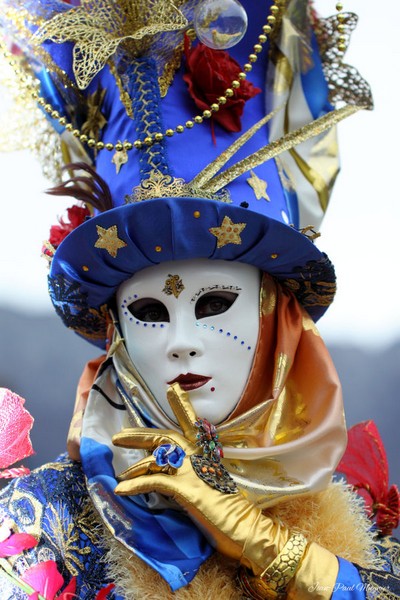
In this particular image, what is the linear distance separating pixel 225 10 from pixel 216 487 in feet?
3.90

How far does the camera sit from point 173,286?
1.99 meters

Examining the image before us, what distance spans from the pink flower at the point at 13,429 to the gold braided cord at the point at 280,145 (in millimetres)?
732

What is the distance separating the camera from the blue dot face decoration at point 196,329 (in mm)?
1954

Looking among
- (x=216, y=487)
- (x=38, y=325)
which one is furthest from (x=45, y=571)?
(x=38, y=325)

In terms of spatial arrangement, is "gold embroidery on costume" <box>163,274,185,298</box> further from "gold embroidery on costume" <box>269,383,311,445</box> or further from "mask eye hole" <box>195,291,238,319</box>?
"gold embroidery on costume" <box>269,383,311,445</box>

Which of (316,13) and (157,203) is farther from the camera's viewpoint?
(316,13)

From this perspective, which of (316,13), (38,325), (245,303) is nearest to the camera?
(245,303)

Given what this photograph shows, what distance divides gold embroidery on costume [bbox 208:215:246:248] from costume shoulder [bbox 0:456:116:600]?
0.72 metres

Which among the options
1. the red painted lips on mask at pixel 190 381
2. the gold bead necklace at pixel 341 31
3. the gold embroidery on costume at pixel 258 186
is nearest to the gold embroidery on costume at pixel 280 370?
the red painted lips on mask at pixel 190 381

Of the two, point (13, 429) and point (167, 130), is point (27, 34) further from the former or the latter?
point (13, 429)

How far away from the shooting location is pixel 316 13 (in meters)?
2.52

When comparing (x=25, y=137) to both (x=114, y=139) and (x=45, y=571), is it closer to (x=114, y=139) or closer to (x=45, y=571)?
(x=114, y=139)

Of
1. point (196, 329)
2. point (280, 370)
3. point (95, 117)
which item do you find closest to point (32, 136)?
point (95, 117)

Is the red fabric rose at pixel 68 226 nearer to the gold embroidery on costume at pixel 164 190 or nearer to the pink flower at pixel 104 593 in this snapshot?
the gold embroidery on costume at pixel 164 190
